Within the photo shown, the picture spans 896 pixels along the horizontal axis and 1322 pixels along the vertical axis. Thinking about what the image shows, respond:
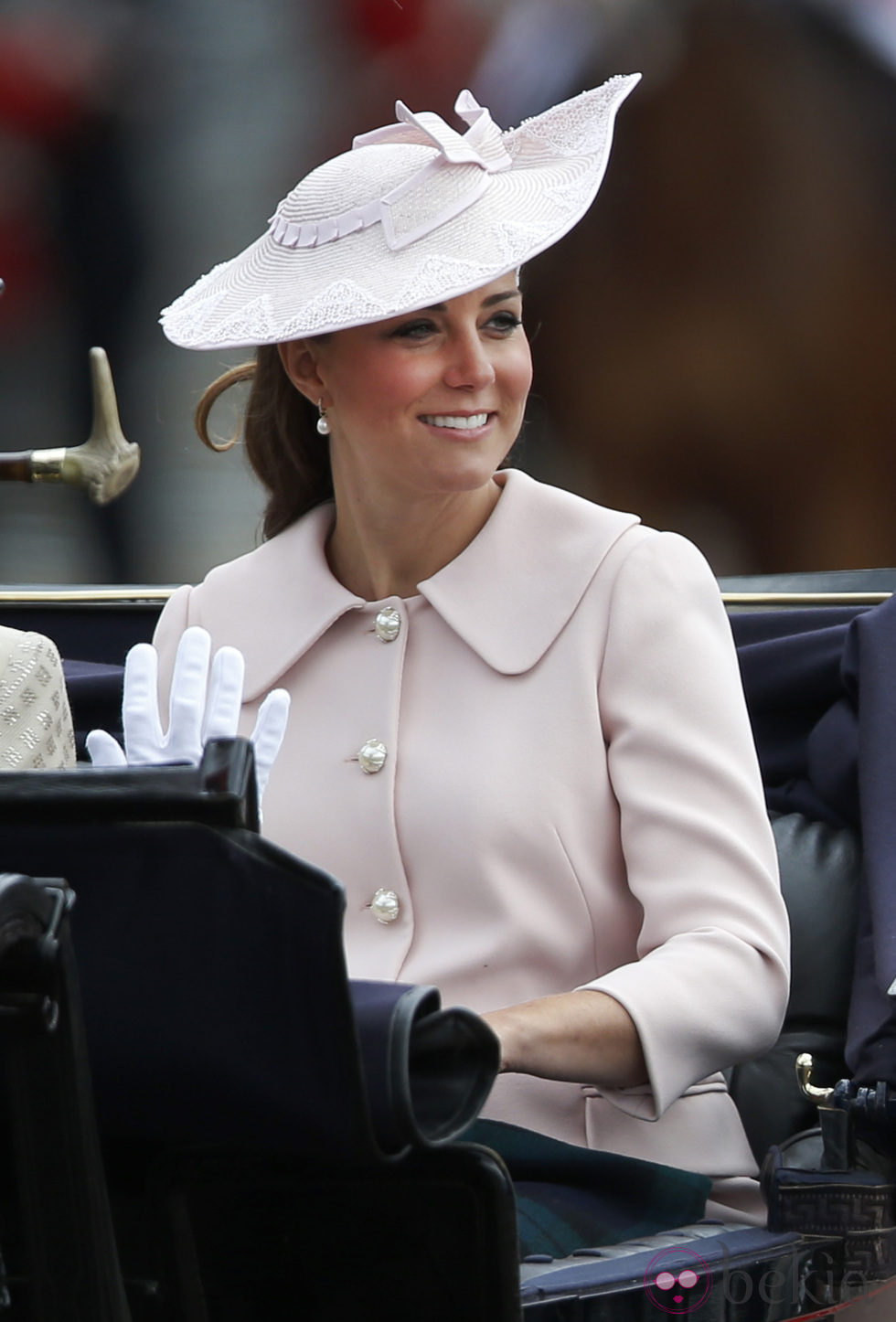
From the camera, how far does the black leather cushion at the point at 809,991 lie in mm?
1830

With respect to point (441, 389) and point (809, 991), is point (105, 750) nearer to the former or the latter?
point (441, 389)

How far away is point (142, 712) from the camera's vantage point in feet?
3.98

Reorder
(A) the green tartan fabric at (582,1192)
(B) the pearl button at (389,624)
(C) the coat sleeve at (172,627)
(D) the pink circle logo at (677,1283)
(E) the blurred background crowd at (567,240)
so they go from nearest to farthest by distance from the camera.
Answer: (D) the pink circle logo at (677,1283), (A) the green tartan fabric at (582,1192), (B) the pearl button at (389,624), (C) the coat sleeve at (172,627), (E) the blurred background crowd at (567,240)

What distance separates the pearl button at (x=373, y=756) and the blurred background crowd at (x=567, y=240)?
4.52 ft

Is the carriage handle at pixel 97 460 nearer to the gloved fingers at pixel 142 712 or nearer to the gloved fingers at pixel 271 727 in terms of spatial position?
the gloved fingers at pixel 142 712

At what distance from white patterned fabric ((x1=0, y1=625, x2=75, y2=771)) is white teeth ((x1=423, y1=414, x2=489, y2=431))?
463 millimetres

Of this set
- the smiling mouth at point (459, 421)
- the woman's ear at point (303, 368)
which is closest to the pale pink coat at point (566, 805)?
the smiling mouth at point (459, 421)

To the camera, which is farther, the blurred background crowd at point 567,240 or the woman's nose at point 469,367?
the blurred background crowd at point 567,240

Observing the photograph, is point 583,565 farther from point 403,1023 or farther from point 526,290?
point 526,290

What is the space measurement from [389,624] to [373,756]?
0.51 feet

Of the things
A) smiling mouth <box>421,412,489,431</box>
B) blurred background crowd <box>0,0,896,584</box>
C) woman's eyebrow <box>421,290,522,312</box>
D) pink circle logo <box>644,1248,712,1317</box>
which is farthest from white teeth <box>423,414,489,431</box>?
blurred background crowd <box>0,0,896,584</box>

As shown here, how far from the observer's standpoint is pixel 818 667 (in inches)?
82.7

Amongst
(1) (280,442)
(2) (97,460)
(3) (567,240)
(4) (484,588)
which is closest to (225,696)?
(2) (97,460)

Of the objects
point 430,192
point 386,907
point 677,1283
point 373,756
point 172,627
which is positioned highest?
point 430,192
